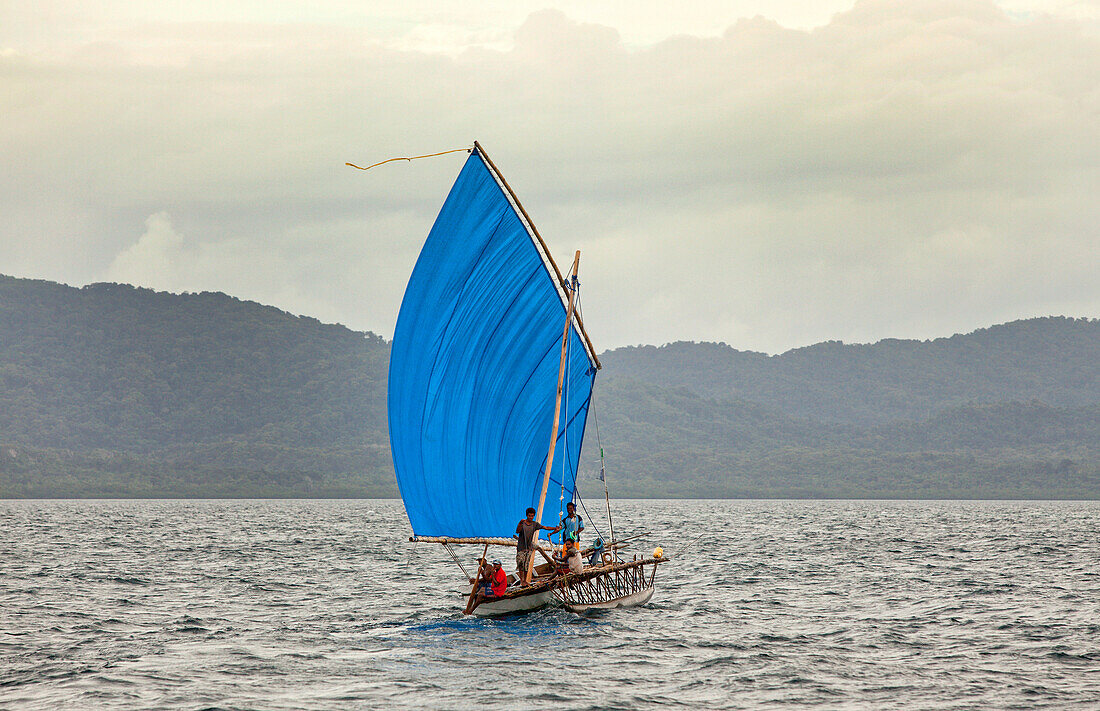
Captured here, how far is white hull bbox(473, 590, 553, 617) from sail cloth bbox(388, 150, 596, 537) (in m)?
2.13

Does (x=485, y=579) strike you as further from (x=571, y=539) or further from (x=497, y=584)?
(x=571, y=539)

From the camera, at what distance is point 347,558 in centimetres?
6241

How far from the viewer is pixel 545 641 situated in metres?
27.9

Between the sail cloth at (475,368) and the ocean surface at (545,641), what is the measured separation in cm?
365

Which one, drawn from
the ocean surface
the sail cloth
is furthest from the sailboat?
the ocean surface

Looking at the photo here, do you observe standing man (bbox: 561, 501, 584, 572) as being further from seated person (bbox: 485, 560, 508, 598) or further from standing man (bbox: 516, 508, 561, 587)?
seated person (bbox: 485, 560, 508, 598)

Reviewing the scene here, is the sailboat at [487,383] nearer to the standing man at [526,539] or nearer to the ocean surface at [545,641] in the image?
the standing man at [526,539]

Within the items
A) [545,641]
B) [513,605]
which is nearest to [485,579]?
[513,605]

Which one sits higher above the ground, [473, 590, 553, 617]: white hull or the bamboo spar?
the bamboo spar

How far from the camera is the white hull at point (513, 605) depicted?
2973 centimetres

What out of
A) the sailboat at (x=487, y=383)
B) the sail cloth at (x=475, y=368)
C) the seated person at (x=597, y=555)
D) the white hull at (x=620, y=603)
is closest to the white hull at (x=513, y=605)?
the sailboat at (x=487, y=383)

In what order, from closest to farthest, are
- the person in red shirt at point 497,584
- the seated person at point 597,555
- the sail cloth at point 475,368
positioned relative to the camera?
1. the person in red shirt at point 497,584
2. the sail cloth at point 475,368
3. the seated person at point 597,555

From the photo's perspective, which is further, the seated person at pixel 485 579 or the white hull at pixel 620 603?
the white hull at pixel 620 603

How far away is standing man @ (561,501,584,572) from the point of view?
31.0 m
